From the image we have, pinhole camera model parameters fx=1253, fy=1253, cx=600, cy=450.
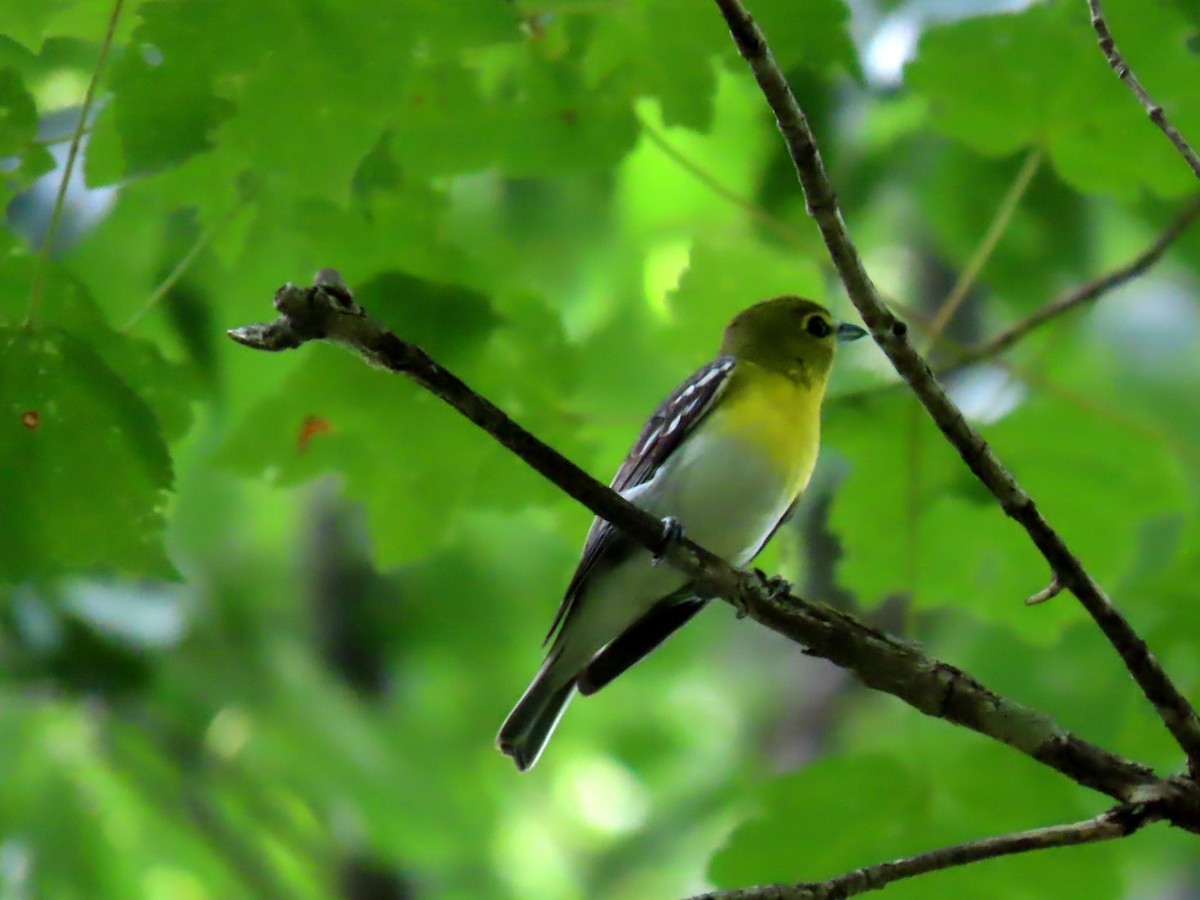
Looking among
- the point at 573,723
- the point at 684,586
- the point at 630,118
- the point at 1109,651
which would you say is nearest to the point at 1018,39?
the point at 630,118

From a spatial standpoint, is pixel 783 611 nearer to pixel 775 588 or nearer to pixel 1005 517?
pixel 775 588

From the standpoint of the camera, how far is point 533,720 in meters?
3.92

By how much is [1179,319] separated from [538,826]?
454 centimetres

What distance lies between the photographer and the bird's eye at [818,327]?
4230 mm

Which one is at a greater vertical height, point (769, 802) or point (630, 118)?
point (630, 118)

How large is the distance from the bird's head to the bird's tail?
1.22 metres

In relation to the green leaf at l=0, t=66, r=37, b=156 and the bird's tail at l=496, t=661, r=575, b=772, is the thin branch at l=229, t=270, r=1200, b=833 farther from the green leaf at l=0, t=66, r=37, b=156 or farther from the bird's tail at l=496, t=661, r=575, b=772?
the bird's tail at l=496, t=661, r=575, b=772

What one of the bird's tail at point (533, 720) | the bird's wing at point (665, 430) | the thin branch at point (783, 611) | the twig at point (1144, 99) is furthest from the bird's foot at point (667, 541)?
the bird's tail at point (533, 720)

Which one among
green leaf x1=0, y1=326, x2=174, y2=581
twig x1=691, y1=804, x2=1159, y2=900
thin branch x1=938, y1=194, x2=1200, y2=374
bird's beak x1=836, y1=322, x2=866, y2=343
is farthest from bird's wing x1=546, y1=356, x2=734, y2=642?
twig x1=691, y1=804, x2=1159, y2=900

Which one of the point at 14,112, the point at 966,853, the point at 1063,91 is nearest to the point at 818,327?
the point at 1063,91

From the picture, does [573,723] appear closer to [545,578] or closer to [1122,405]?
[545,578]

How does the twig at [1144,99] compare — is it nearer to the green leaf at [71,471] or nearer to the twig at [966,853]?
the twig at [966,853]

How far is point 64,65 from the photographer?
352 cm

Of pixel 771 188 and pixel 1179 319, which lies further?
pixel 1179 319
